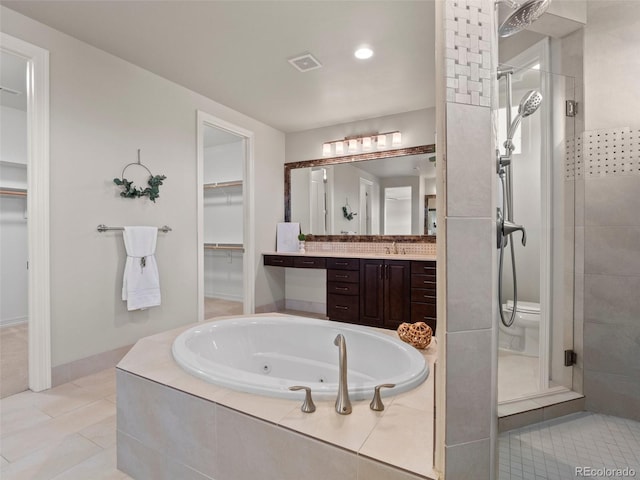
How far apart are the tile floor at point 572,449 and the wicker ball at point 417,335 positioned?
0.49 metres

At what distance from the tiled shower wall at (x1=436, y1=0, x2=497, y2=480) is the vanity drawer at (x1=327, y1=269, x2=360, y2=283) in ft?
8.69

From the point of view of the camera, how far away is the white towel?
2.61 meters

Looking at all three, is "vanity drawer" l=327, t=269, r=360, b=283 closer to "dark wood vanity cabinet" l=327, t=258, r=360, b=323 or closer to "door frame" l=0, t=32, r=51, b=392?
"dark wood vanity cabinet" l=327, t=258, r=360, b=323

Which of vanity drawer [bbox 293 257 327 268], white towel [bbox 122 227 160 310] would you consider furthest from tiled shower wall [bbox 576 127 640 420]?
white towel [bbox 122 227 160 310]

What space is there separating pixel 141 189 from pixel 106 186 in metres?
0.27

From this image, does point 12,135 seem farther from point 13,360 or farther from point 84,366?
point 84,366

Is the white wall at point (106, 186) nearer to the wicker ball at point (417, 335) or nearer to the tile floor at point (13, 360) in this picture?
the tile floor at point (13, 360)

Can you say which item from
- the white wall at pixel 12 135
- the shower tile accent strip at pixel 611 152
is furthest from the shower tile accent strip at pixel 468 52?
the white wall at pixel 12 135

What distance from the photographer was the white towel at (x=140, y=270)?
Result: 8.55 ft

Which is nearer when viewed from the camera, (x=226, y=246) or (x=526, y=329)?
(x=526, y=329)

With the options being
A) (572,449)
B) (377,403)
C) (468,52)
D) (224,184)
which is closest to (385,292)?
(572,449)

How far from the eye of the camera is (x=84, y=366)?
2.39 meters

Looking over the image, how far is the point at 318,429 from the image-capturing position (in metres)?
1.03

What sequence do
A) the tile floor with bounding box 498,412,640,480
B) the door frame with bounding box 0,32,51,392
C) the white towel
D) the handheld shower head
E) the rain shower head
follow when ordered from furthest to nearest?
1. the white towel
2. the door frame with bounding box 0,32,51,392
3. the handheld shower head
4. the tile floor with bounding box 498,412,640,480
5. the rain shower head
